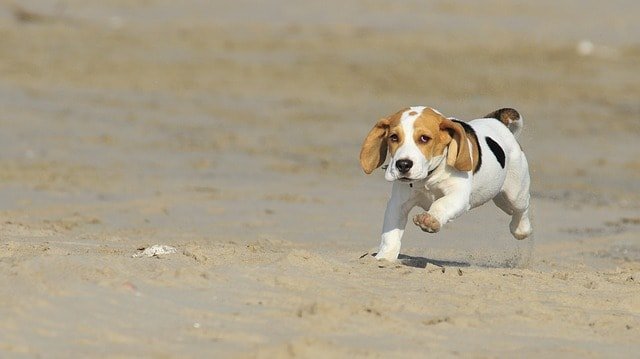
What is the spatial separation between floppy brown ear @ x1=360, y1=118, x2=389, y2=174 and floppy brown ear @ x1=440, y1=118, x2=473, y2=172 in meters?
0.34

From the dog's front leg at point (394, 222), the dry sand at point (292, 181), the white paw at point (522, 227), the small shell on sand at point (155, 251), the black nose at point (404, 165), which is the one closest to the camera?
the dry sand at point (292, 181)

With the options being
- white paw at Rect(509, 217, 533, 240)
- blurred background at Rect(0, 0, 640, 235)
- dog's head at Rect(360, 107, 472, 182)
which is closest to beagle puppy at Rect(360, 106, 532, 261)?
dog's head at Rect(360, 107, 472, 182)

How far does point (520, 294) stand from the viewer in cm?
662

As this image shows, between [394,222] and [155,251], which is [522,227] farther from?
[155,251]

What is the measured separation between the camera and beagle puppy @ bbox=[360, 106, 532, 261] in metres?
7.07

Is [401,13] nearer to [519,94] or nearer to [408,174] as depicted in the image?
[519,94]

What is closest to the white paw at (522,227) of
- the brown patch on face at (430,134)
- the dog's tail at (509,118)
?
the dog's tail at (509,118)

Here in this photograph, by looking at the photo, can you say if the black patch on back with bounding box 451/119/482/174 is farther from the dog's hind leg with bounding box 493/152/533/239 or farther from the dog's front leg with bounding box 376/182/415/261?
the dog's hind leg with bounding box 493/152/533/239

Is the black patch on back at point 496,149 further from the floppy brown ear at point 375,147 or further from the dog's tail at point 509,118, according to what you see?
the floppy brown ear at point 375,147

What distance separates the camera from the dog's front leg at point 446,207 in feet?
23.7

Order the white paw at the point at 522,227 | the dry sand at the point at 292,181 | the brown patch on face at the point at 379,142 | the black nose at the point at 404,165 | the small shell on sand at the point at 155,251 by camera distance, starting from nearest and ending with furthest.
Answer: the dry sand at the point at 292,181
the black nose at the point at 404,165
the brown patch on face at the point at 379,142
the small shell on sand at the point at 155,251
the white paw at the point at 522,227

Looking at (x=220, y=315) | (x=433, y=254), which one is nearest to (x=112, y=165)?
(x=433, y=254)

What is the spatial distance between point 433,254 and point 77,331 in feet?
13.6

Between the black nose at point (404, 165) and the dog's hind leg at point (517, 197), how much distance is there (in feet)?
5.27
